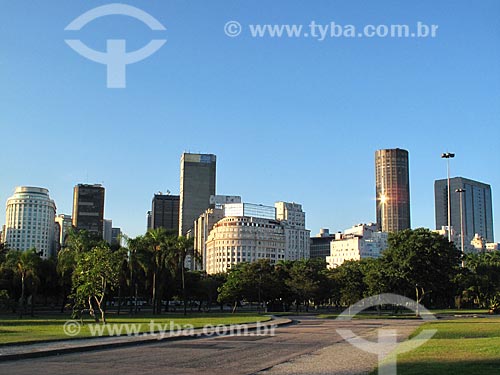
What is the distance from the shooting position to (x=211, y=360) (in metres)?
20.6

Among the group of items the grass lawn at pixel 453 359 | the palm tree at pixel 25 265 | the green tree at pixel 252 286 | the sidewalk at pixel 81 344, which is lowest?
the sidewalk at pixel 81 344

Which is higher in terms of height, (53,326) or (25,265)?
Answer: (25,265)

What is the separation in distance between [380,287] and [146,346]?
147 feet

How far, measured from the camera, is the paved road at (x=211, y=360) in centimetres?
1764

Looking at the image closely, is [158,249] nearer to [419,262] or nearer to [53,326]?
[419,262]

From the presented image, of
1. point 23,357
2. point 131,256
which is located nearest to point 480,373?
point 23,357

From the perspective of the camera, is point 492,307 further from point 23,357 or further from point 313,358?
point 23,357

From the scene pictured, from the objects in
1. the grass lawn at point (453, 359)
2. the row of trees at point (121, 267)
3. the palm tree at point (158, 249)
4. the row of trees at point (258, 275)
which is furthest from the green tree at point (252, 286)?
the grass lawn at point (453, 359)

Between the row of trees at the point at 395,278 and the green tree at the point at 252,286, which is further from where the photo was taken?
the green tree at the point at 252,286

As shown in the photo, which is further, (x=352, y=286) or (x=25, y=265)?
(x=352, y=286)

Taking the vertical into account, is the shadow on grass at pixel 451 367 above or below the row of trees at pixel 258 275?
below

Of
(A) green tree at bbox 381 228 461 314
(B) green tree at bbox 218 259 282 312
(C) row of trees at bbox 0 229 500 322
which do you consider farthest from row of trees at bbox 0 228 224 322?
(A) green tree at bbox 381 228 461 314

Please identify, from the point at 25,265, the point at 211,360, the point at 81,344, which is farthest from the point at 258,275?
the point at 211,360

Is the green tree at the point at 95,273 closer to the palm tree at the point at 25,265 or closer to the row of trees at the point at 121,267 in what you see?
the row of trees at the point at 121,267
